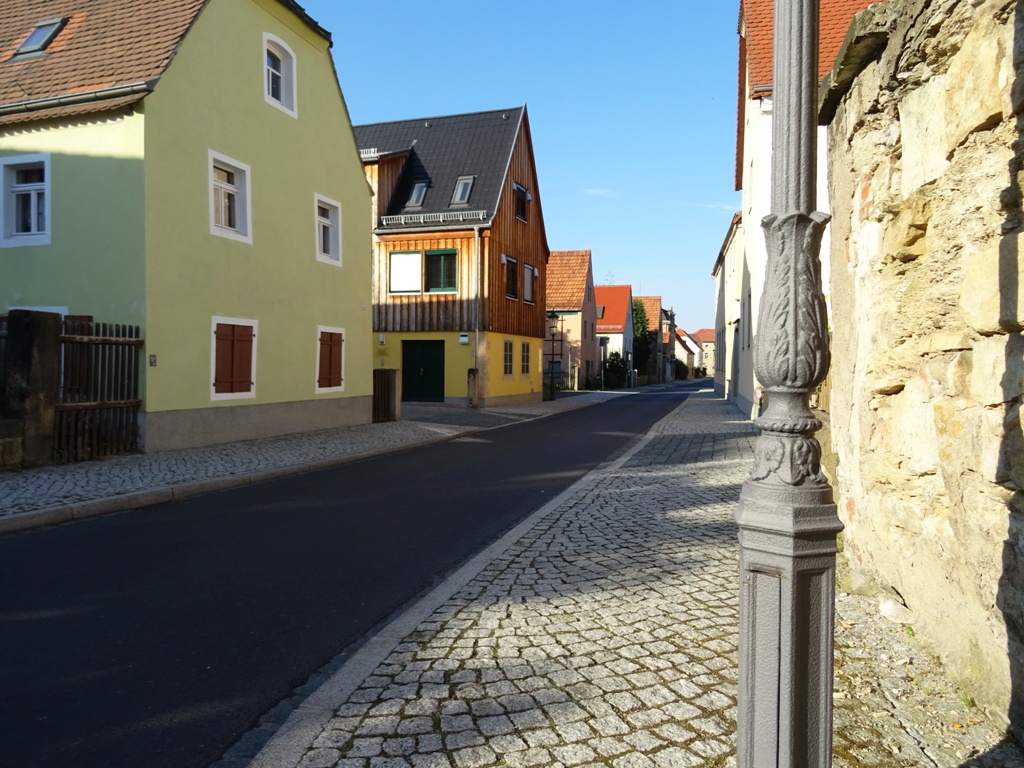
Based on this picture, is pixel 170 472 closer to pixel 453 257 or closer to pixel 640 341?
pixel 453 257

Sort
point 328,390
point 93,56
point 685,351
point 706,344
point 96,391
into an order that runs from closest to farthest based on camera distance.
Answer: point 96,391 < point 93,56 < point 328,390 < point 685,351 < point 706,344

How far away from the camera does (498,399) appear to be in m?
26.4

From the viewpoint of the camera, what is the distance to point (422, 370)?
85.4ft

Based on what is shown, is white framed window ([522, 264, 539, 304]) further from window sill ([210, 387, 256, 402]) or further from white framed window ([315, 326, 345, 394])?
window sill ([210, 387, 256, 402])

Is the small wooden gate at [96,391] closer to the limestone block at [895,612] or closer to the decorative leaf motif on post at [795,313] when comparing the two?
the limestone block at [895,612]

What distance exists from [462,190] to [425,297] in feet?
13.7

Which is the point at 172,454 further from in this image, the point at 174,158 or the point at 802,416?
the point at 802,416

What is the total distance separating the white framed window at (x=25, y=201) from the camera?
12469 mm

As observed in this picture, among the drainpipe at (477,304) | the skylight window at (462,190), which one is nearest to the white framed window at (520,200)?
the skylight window at (462,190)

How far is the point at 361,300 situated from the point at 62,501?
11.4 metres

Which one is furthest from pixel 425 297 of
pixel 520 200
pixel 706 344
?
pixel 706 344

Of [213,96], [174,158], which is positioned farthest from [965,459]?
[213,96]

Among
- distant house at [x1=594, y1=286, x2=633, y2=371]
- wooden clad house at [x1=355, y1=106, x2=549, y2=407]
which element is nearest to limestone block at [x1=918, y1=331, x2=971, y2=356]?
wooden clad house at [x1=355, y1=106, x2=549, y2=407]

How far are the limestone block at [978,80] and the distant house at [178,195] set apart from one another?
37.2 feet
